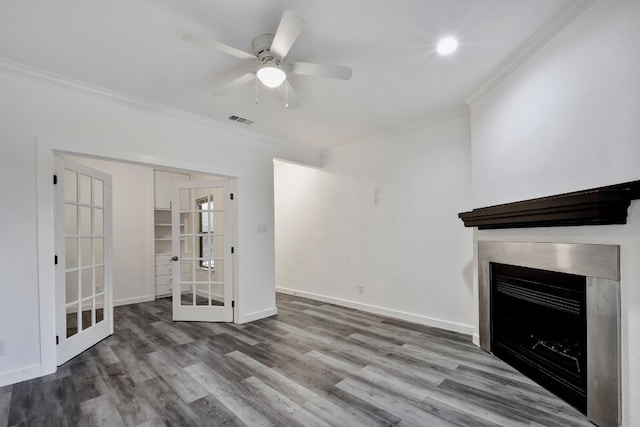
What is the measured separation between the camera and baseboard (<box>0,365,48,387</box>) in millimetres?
2395

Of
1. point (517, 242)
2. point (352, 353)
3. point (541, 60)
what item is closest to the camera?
point (541, 60)

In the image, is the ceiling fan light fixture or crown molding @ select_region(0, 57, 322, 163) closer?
the ceiling fan light fixture

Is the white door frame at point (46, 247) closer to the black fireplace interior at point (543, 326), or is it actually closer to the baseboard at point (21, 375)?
the baseboard at point (21, 375)

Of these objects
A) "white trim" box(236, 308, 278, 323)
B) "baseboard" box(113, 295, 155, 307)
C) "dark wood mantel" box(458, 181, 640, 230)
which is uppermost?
"dark wood mantel" box(458, 181, 640, 230)

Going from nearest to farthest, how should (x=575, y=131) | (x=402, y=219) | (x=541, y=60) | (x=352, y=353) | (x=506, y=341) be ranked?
(x=575, y=131)
(x=541, y=60)
(x=506, y=341)
(x=352, y=353)
(x=402, y=219)

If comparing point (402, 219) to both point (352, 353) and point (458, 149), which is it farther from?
point (352, 353)

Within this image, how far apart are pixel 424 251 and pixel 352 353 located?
5.40ft

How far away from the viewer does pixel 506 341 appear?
2721 mm

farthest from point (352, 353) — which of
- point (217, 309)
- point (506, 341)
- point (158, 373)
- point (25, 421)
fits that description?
point (25, 421)

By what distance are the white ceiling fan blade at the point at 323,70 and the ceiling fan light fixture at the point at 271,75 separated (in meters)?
0.11

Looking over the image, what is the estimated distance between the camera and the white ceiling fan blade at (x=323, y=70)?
2.04m

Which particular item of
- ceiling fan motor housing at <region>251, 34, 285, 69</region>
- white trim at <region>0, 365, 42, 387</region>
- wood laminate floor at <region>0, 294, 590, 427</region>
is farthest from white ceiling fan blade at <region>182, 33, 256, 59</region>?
white trim at <region>0, 365, 42, 387</region>

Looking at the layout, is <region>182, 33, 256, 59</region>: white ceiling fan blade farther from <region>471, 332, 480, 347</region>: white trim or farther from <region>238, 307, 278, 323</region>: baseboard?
<region>471, 332, 480, 347</region>: white trim

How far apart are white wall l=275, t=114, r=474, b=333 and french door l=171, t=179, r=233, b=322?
68.2 inches
